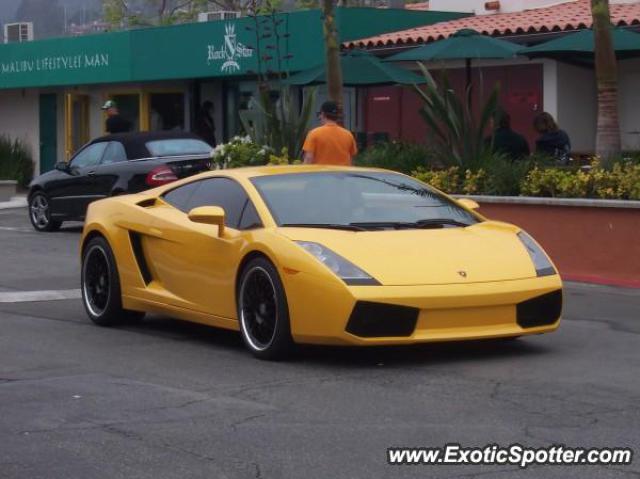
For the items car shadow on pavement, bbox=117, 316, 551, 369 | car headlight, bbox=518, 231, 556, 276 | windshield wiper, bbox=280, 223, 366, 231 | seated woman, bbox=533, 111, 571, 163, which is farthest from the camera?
seated woman, bbox=533, 111, 571, 163

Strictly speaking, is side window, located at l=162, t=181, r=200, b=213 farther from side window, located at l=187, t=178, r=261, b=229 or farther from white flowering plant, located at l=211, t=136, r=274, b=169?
white flowering plant, located at l=211, t=136, r=274, b=169

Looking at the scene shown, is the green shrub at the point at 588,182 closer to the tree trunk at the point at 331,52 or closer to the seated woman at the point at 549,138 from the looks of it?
the seated woman at the point at 549,138

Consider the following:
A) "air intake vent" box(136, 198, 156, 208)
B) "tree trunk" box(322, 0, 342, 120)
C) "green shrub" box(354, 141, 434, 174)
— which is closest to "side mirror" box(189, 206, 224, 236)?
"air intake vent" box(136, 198, 156, 208)

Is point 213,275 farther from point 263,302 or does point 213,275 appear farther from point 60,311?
point 60,311

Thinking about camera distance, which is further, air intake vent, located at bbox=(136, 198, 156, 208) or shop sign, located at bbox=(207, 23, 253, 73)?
shop sign, located at bbox=(207, 23, 253, 73)

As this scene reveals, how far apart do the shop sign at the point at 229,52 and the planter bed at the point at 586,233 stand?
1228 centimetres

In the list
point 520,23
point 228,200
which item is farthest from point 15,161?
point 228,200

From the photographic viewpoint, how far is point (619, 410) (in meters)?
7.04

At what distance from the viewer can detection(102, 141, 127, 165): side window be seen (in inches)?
749

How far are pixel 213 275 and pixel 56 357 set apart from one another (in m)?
1.20

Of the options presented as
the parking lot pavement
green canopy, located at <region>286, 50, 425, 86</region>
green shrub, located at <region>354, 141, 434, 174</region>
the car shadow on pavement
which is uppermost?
green canopy, located at <region>286, 50, 425, 86</region>

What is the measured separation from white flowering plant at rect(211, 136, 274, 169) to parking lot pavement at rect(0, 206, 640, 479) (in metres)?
6.94

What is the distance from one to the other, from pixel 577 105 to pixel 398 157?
301 inches

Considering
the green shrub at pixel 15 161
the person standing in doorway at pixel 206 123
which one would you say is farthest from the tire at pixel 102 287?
the green shrub at pixel 15 161
